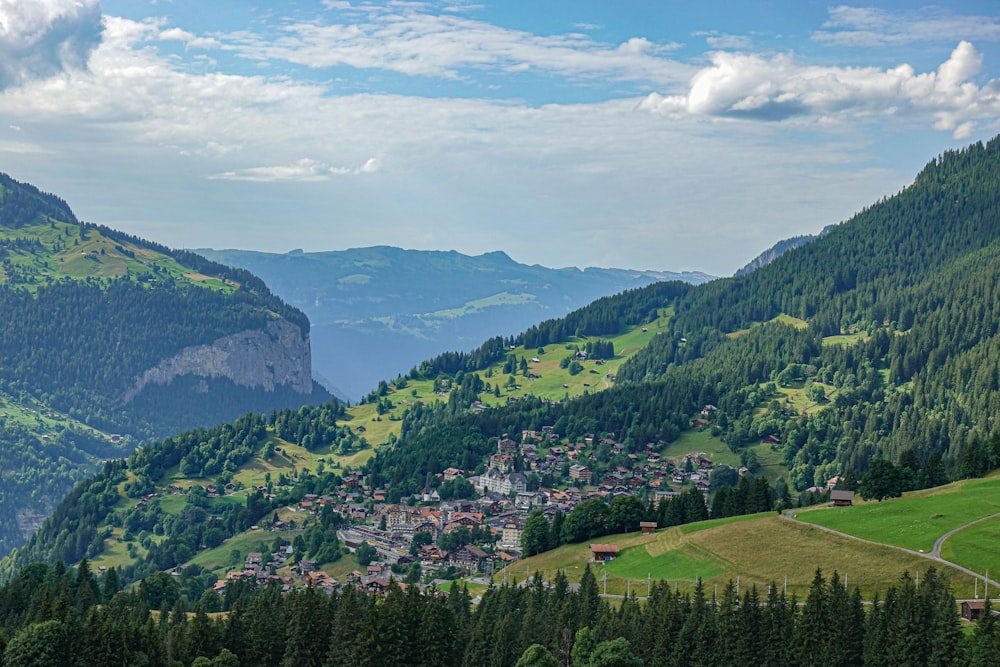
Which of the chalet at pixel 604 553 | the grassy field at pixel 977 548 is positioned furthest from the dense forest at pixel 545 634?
the chalet at pixel 604 553

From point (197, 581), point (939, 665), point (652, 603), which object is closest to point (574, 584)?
point (652, 603)

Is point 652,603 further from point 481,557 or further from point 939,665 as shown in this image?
point 481,557

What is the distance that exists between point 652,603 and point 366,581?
253ft

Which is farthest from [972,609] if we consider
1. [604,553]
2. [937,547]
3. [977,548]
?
[604,553]

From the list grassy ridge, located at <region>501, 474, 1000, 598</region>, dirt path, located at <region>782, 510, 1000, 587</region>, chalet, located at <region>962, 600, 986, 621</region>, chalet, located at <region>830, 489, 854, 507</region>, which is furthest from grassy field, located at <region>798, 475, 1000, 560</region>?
chalet, located at <region>962, 600, 986, 621</region>

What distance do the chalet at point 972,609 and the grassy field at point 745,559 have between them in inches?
196

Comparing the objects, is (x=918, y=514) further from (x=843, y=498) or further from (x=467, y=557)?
(x=467, y=557)

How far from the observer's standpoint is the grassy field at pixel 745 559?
115m

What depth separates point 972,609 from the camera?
9894cm

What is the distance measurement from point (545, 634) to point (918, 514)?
165ft

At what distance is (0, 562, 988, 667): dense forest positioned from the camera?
9062 cm

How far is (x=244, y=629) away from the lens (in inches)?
3996

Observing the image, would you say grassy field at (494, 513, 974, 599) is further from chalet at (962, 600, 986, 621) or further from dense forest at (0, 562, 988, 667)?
dense forest at (0, 562, 988, 667)

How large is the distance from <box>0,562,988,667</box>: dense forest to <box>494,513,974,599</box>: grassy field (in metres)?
7.04
